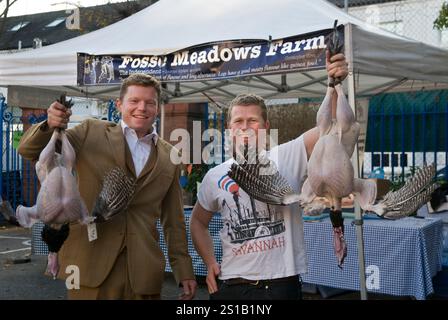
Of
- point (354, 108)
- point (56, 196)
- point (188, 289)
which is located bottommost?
point (188, 289)

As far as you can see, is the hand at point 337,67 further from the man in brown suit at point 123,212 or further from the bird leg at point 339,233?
the man in brown suit at point 123,212

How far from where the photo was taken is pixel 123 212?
236 centimetres

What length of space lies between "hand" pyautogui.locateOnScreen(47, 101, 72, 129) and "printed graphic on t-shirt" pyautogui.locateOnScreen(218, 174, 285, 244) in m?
0.72

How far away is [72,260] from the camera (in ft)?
7.68

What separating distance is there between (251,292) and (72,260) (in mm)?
788

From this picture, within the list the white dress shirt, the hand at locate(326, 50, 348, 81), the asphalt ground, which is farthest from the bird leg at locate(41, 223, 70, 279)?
the asphalt ground

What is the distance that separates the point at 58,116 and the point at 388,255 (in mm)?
3418

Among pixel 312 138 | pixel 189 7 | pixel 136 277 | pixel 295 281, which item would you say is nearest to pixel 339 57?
pixel 312 138

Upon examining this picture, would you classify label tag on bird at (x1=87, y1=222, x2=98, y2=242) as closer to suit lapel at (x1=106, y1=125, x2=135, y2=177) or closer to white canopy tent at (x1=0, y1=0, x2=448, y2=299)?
suit lapel at (x1=106, y1=125, x2=135, y2=177)

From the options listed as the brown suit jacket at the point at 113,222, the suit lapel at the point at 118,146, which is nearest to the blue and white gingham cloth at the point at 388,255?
the brown suit jacket at the point at 113,222

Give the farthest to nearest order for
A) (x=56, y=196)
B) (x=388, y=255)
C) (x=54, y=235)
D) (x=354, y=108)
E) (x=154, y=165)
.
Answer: (x=388, y=255)
(x=354, y=108)
(x=154, y=165)
(x=54, y=235)
(x=56, y=196)

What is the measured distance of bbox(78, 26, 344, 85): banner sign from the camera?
411cm

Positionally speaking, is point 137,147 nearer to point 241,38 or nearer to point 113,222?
point 113,222

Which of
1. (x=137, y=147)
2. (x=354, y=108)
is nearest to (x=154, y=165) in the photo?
(x=137, y=147)
